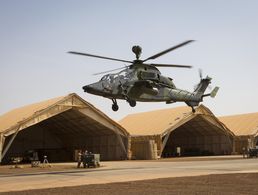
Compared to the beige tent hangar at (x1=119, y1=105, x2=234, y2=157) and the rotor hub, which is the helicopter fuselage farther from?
the beige tent hangar at (x1=119, y1=105, x2=234, y2=157)

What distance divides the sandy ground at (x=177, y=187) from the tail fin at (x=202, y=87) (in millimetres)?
17110

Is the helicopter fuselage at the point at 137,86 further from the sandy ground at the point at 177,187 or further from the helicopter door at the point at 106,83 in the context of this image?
the sandy ground at the point at 177,187

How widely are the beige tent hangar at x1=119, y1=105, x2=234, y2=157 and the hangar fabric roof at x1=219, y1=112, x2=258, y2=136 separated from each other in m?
3.72

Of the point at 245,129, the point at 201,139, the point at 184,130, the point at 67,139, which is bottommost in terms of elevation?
the point at 201,139

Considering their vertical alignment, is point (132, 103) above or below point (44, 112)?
below

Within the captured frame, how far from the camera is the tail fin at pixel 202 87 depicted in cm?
3612

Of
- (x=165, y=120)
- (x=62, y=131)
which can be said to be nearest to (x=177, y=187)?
(x=165, y=120)

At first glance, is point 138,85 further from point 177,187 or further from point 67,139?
point 67,139

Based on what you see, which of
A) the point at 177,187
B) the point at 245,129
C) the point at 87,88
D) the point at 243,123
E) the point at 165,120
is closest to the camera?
the point at 177,187

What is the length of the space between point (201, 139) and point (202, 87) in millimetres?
30211

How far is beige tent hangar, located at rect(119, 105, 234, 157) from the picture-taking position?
54438mm

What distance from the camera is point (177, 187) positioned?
16.6 m

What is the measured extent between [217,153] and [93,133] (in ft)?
71.7

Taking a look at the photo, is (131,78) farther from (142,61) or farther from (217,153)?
(217,153)
